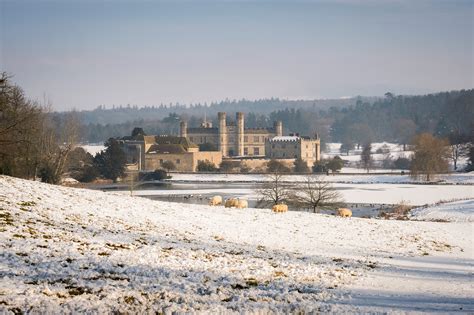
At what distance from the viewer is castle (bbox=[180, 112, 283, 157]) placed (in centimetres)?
11350

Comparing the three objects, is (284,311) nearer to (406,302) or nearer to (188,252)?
(406,302)

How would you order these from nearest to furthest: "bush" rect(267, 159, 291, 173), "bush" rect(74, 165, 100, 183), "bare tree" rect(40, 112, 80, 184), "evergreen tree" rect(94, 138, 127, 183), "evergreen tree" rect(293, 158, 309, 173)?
"bare tree" rect(40, 112, 80, 184)
"bush" rect(74, 165, 100, 183)
"evergreen tree" rect(94, 138, 127, 183)
"bush" rect(267, 159, 291, 173)
"evergreen tree" rect(293, 158, 309, 173)

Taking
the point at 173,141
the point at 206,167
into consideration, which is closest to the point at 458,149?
the point at 206,167

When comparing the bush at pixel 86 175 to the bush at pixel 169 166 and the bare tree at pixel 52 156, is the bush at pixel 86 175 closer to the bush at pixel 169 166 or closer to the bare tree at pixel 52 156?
the bare tree at pixel 52 156

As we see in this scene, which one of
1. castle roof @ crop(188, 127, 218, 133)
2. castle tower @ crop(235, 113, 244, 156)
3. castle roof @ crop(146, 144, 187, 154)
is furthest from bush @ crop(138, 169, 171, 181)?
castle roof @ crop(188, 127, 218, 133)

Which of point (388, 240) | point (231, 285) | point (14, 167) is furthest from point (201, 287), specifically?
point (14, 167)

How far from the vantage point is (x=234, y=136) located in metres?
114

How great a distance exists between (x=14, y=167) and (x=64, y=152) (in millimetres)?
11547

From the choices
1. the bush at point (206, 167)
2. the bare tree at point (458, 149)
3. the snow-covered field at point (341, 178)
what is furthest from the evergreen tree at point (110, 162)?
the bare tree at point (458, 149)

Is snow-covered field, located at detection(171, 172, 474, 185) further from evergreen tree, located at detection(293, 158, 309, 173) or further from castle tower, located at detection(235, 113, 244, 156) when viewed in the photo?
castle tower, located at detection(235, 113, 244, 156)

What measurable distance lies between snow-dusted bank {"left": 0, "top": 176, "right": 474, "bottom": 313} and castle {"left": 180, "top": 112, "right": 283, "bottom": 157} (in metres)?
92.8

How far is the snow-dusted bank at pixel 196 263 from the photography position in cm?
916

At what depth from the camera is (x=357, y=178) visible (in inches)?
2960

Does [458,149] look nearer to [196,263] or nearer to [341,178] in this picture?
[341,178]
